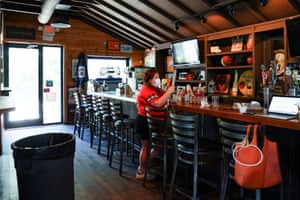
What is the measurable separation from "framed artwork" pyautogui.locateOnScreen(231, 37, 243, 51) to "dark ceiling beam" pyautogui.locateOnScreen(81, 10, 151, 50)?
136 inches

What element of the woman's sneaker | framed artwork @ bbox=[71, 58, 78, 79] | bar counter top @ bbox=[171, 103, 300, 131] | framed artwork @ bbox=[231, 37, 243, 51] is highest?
framed artwork @ bbox=[231, 37, 243, 51]

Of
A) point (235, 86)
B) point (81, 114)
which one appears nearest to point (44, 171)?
point (81, 114)

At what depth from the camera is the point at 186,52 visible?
260 inches

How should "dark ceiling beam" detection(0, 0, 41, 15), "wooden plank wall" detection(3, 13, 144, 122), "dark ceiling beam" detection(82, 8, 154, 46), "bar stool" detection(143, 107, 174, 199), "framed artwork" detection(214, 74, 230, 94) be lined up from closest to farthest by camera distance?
"bar stool" detection(143, 107, 174, 199) → "framed artwork" detection(214, 74, 230, 94) → "dark ceiling beam" detection(0, 0, 41, 15) → "wooden plank wall" detection(3, 13, 144, 122) → "dark ceiling beam" detection(82, 8, 154, 46)

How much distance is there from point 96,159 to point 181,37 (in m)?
3.97

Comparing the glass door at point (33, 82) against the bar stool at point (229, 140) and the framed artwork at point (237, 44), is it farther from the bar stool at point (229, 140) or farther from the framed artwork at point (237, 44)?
the bar stool at point (229, 140)

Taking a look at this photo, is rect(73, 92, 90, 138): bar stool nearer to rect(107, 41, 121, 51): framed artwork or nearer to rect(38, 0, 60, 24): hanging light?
rect(38, 0, 60, 24): hanging light

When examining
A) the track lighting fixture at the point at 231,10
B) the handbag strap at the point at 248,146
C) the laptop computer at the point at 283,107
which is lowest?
the handbag strap at the point at 248,146

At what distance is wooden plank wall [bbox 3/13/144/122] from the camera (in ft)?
23.8

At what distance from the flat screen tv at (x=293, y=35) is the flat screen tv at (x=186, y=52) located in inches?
86.9

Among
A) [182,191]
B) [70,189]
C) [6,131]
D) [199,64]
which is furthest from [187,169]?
[6,131]

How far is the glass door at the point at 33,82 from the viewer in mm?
7285

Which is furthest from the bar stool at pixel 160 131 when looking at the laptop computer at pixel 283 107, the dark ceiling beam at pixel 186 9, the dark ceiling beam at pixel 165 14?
the dark ceiling beam at pixel 165 14

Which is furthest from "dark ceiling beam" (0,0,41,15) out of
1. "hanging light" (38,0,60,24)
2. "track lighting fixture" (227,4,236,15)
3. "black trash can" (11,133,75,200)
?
"black trash can" (11,133,75,200)
